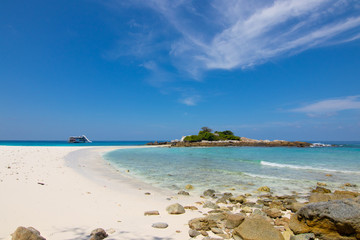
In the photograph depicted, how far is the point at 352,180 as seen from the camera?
13789 millimetres

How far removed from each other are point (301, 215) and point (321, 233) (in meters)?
0.55

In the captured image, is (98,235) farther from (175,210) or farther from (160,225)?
(175,210)

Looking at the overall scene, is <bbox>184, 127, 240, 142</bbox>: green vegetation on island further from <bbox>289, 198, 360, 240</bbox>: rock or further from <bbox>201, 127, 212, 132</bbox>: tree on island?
<bbox>289, 198, 360, 240</bbox>: rock

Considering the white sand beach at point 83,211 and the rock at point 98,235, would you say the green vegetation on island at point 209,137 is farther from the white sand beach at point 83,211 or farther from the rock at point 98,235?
the rock at point 98,235

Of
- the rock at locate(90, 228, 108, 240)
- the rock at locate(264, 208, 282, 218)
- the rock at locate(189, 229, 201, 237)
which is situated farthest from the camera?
the rock at locate(264, 208, 282, 218)

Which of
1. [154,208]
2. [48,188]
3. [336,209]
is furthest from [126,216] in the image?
[336,209]

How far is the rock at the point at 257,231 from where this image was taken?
460 centimetres

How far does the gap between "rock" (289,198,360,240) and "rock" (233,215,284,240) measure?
923 mm

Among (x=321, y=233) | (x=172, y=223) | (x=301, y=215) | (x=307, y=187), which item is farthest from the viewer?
(x=307, y=187)

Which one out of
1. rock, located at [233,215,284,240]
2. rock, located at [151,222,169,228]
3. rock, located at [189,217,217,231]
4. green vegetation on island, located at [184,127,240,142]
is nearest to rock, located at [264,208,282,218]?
rock, located at [233,215,284,240]

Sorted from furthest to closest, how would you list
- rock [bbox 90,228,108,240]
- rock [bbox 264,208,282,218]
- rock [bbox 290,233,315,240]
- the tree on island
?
1. the tree on island
2. rock [bbox 264,208,282,218]
3. rock [bbox 290,233,315,240]
4. rock [bbox 90,228,108,240]

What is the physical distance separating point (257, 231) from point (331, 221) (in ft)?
5.87

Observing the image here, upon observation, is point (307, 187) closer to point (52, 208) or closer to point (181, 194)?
point (181, 194)

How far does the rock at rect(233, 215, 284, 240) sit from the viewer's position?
460 centimetres
